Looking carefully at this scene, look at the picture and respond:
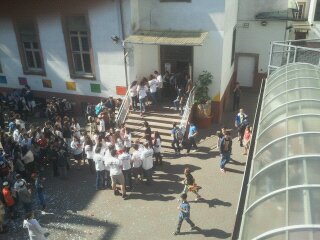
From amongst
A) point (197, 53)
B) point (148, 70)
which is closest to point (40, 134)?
point (148, 70)

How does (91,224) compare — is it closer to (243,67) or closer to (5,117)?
(5,117)

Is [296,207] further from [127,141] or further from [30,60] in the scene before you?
[30,60]

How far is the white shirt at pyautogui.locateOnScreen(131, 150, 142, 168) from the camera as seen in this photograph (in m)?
11.8

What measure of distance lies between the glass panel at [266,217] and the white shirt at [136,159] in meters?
6.28

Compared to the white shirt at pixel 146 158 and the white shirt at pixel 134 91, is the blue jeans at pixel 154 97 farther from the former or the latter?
the white shirt at pixel 146 158

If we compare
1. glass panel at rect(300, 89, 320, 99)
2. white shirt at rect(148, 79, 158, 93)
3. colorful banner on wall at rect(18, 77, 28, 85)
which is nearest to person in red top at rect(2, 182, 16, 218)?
white shirt at rect(148, 79, 158, 93)

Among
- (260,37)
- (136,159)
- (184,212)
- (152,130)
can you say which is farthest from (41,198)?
(260,37)

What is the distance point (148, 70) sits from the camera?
17.1 metres

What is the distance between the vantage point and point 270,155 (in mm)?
7211

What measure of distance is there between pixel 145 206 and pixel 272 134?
5.29 m

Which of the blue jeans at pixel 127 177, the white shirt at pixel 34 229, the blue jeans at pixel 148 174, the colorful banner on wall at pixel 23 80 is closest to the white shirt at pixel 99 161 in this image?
the blue jeans at pixel 127 177

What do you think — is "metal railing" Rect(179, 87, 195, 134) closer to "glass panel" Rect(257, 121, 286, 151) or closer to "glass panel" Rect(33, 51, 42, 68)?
"glass panel" Rect(257, 121, 286, 151)

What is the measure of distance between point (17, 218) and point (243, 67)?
1613 centimetres

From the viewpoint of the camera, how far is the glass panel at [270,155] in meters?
6.91
